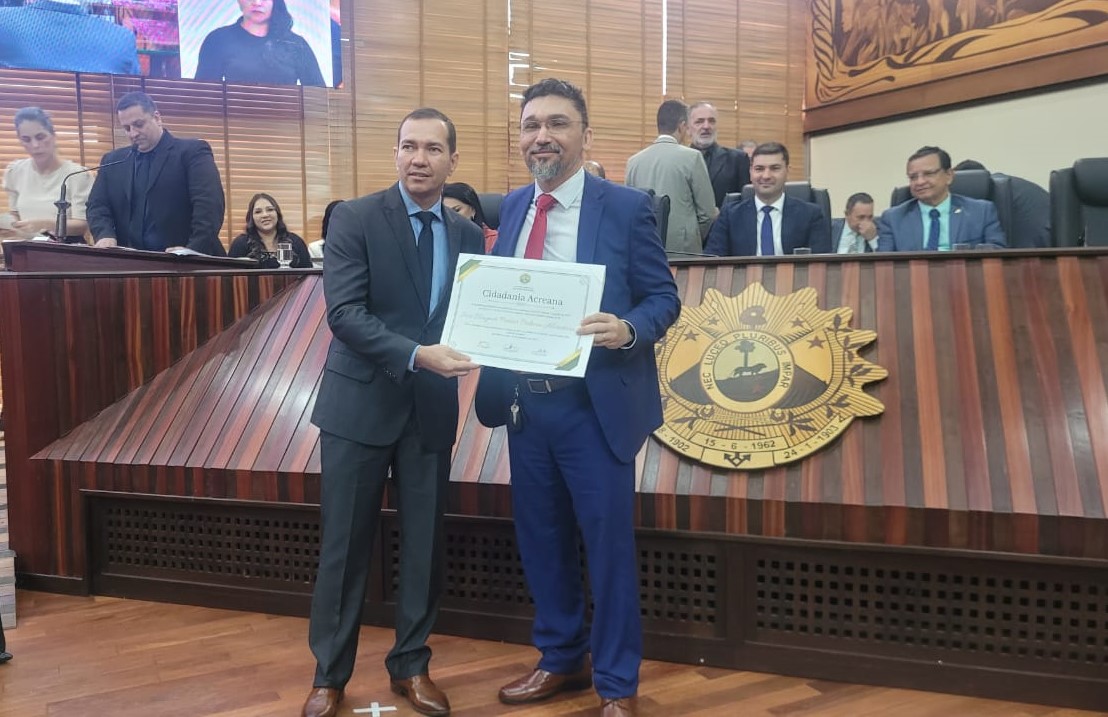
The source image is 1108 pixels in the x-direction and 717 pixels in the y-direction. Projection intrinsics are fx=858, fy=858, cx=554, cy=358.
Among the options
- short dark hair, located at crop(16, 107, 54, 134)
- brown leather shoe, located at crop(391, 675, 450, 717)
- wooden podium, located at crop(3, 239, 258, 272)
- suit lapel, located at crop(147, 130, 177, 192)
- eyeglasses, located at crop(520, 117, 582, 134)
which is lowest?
brown leather shoe, located at crop(391, 675, 450, 717)

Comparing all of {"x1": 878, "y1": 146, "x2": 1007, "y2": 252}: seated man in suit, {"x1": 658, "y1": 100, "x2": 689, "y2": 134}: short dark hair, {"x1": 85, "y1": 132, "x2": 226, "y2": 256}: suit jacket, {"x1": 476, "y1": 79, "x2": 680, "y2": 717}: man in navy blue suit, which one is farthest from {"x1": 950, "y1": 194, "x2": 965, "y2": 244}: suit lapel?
{"x1": 85, "y1": 132, "x2": 226, "y2": 256}: suit jacket

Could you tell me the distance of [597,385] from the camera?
1985mm

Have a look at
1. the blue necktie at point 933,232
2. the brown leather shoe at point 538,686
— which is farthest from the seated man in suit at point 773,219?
the brown leather shoe at point 538,686

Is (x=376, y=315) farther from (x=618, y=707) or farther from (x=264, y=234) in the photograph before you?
(x=264, y=234)

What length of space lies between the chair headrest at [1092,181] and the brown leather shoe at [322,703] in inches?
137

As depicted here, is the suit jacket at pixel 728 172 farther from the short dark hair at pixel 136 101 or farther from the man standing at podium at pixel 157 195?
the short dark hair at pixel 136 101

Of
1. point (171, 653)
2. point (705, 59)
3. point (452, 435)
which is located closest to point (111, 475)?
point (171, 653)

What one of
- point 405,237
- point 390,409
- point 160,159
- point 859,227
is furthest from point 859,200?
point 390,409

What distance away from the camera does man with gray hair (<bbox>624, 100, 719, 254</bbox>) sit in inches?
176

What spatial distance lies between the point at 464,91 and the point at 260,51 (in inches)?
64.9

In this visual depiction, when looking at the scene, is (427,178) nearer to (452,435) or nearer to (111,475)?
Result: (452,435)

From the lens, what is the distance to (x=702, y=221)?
15.0 ft

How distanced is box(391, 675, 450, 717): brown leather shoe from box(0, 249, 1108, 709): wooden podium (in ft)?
1.59

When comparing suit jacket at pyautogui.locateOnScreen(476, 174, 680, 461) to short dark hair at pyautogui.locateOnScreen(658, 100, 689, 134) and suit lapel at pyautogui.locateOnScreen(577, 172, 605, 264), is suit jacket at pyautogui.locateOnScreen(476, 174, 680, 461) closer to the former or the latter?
suit lapel at pyautogui.locateOnScreen(577, 172, 605, 264)
